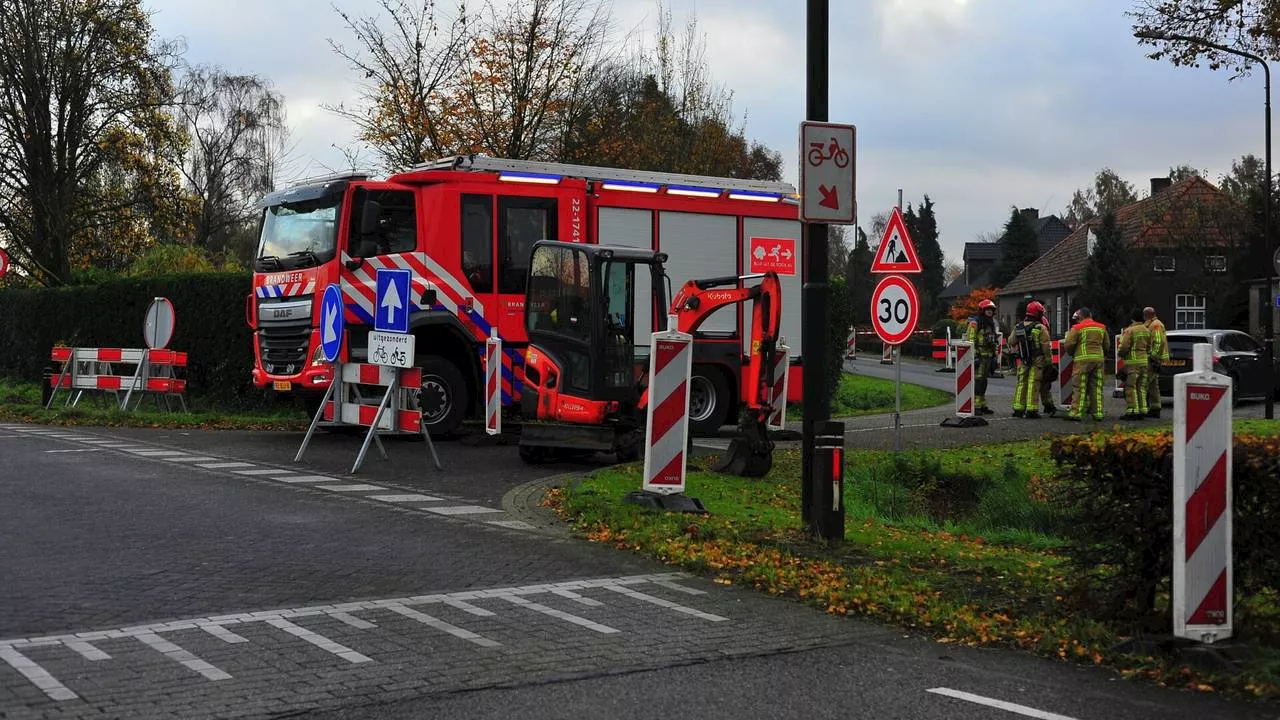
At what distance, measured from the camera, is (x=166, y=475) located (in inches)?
514

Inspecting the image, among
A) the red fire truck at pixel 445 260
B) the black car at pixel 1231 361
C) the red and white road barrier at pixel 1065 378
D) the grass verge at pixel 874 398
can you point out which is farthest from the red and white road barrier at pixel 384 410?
the black car at pixel 1231 361

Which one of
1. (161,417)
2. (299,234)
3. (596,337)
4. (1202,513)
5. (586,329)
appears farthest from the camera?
(161,417)

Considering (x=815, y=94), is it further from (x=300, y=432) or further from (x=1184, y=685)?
(x=300, y=432)

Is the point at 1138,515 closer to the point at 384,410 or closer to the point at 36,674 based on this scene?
the point at 36,674

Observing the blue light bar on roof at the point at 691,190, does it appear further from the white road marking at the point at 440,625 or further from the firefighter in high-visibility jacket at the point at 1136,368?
the white road marking at the point at 440,625

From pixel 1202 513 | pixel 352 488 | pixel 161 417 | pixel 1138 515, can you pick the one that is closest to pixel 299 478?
pixel 352 488

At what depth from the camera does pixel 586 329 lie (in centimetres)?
1502

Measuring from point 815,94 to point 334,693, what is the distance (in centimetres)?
588

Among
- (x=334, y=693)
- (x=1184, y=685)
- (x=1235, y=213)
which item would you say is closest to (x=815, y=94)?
(x=1184, y=685)

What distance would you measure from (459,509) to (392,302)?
386 centimetres

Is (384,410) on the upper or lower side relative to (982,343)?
lower

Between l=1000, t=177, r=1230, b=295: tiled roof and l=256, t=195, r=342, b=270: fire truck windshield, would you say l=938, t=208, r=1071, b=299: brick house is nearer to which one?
l=1000, t=177, r=1230, b=295: tiled roof

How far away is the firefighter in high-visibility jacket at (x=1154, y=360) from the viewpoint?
21.6m

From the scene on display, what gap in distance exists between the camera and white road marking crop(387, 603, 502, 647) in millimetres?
6273
